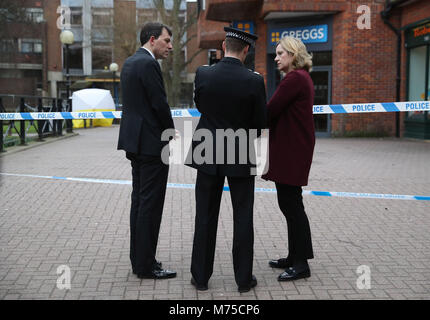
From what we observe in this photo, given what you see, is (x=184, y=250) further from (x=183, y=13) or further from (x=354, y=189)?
(x=183, y=13)

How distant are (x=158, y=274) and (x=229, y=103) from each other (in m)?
1.47

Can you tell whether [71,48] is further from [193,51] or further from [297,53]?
[297,53]

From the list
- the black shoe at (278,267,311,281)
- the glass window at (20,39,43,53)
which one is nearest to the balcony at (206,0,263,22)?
the black shoe at (278,267,311,281)

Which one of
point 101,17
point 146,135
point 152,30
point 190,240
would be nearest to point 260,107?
point 146,135

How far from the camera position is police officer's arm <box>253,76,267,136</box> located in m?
3.69

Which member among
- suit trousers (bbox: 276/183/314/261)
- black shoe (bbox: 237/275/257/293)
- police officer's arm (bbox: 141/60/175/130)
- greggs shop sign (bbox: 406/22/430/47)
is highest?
greggs shop sign (bbox: 406/22/430/47)

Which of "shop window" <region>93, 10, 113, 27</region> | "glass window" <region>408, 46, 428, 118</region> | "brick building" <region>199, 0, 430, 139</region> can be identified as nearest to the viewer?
"glass window" <region>408, 46, 428, 118</region>

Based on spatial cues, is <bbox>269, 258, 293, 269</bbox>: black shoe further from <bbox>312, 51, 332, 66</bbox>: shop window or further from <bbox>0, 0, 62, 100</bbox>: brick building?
<bbox>0, 0, 62, 100</bbox>: brick building

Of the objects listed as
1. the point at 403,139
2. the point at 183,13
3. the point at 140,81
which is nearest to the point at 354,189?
the point at 140,81

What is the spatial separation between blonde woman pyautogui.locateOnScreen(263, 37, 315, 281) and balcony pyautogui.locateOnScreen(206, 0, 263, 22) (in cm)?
1382

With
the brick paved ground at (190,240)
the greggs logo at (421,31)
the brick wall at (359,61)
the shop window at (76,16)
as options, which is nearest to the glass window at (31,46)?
the shop window at (76,16)

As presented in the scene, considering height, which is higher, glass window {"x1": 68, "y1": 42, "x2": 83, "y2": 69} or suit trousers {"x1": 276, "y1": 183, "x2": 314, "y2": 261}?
glass window {"x1": 68, "y1": 42, "x2": 83, "y2": 69}
